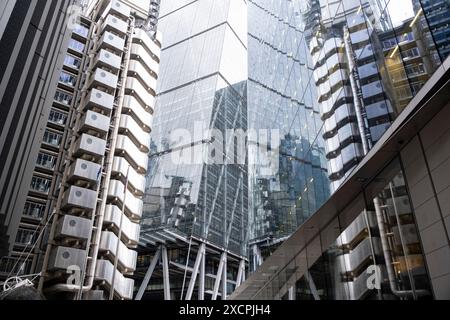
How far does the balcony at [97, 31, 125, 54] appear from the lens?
3884 cm

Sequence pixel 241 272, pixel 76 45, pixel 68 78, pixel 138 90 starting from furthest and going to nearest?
pixel 241 272 < pixel 76 45 < pixel 68 78 < pixel 138 90

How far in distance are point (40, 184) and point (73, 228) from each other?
887 centimetres

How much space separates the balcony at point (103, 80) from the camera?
119 feet

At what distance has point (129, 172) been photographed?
35.9m

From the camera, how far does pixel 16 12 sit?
898cm

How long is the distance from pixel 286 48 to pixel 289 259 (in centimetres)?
1014

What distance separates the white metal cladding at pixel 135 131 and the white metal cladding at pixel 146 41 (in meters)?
9.98

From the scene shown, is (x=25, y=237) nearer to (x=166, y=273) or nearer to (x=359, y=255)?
(x=166, y=273)

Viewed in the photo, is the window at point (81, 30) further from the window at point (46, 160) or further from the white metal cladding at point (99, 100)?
the window at point (46, 160)

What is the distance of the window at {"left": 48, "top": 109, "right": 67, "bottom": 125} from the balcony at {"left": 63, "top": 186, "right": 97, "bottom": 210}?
10.8 m

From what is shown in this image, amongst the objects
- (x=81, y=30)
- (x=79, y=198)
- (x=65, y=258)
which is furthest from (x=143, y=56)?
(x=65, y=258)

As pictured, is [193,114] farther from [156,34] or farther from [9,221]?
[9,221]

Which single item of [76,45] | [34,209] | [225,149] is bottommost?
[34,209]

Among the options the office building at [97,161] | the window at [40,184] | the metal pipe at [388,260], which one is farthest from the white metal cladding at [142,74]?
the metal pipe at [388,260]
